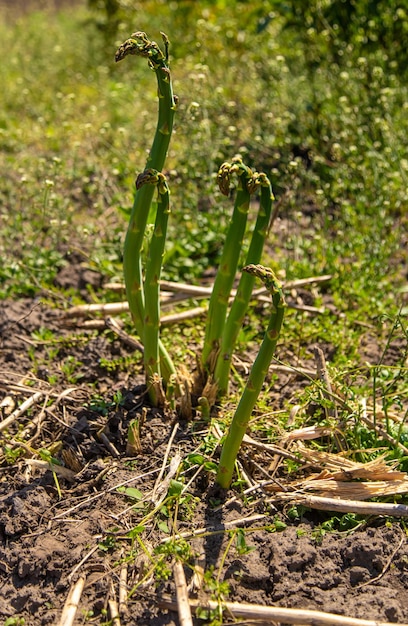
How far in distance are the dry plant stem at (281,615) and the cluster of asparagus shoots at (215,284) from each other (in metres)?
0.48

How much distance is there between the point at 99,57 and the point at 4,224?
444 cm

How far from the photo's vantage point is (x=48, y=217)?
4.54 metres

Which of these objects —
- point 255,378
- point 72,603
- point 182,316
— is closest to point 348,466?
point 255,378

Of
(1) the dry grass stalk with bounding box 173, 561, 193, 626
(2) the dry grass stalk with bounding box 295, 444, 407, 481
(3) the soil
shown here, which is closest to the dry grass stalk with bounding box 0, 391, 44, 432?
(3) the soil

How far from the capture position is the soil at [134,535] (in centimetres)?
210

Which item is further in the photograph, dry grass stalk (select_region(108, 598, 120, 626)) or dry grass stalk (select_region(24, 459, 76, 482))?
dry grass stalk (select_region(24, 459, 76, 482))

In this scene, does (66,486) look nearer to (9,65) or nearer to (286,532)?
Answer: (286,532)

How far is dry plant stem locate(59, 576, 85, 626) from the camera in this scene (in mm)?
2033

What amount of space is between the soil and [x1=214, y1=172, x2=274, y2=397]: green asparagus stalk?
25 cm

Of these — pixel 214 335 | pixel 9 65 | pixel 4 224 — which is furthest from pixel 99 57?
pixel 214 335

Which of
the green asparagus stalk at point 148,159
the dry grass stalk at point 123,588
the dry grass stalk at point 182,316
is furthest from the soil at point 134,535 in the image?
the dry grass stalk at point 182,316

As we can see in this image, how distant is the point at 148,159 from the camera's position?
2557 mm

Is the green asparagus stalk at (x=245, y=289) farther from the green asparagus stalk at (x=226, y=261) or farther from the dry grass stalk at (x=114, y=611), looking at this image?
the dry grass stalk at (x=114, y=611)

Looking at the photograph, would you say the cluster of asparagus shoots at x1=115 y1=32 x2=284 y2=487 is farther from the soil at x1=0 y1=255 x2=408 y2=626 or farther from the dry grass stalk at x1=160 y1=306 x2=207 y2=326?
the dry grass stalk at x1=160 y1=306 x2=207 y2=326
